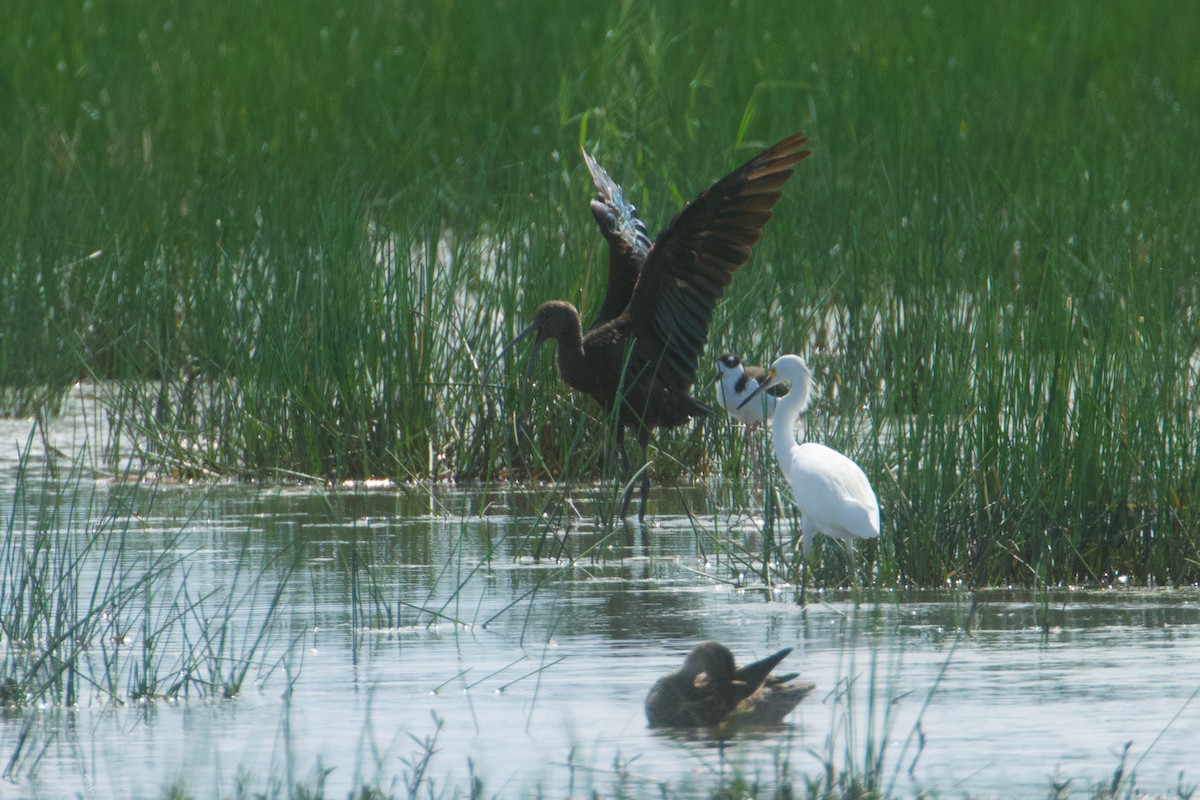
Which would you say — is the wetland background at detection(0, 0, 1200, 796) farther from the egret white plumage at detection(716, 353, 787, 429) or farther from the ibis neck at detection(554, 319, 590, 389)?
the ibis neck at detection(554, 319, 590, 389)

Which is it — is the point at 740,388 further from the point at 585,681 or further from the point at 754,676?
the point at 754,676

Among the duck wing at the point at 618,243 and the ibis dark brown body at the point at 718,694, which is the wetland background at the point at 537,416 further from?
the duck wing at the point at 618,243

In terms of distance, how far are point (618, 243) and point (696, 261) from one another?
51 cm

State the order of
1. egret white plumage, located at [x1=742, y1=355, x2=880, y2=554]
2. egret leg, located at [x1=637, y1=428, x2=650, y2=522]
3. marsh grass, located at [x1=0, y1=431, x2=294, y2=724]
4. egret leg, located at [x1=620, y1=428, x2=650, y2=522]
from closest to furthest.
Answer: marsh grass, located at [x1=0, y1=431, x2=294, y2=724], egret white plumage, located at [x1=742, y1=355, x2=880, y2=554], egret leg, located at [x1=620, y1=428, x2=650, y2=522], egret leg, located at [x1=637, y1=428, x2=650, y2=522]

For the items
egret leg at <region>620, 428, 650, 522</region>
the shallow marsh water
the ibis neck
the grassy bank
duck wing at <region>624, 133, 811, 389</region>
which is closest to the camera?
the shallow marsh water

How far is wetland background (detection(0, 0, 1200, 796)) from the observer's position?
178 inches

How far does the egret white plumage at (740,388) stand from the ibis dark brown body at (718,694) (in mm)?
2947

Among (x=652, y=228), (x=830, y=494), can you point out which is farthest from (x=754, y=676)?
(x=652, y=228)

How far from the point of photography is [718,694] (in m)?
4.28

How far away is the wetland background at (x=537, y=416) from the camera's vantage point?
4.52 meters

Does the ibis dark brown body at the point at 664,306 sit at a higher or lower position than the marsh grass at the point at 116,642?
higher

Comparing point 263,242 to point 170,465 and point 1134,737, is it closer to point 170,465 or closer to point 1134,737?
point 170,465

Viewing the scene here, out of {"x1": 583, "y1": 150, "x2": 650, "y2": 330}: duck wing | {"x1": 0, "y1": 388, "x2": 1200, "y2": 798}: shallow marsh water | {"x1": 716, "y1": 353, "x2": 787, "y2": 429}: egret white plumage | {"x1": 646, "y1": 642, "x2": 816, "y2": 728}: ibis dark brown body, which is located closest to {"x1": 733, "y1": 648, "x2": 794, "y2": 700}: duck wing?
{"x1": 646, "y1": 642, "x2": 816, "y2": 728}: ibis dark brown body

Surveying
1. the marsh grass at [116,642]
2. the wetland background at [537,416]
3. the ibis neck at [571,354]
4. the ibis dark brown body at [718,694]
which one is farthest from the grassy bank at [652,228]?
the marsh grass at [116,642]
